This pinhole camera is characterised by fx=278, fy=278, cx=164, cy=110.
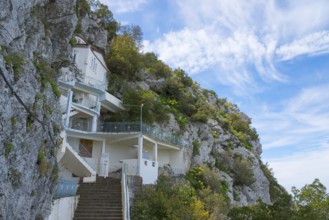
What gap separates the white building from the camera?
21.5m

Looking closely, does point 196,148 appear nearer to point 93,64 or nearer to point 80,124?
point 80,124

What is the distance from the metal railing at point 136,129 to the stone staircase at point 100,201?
524cm

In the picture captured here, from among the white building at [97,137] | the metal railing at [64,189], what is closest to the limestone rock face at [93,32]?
the white building at [97,137]

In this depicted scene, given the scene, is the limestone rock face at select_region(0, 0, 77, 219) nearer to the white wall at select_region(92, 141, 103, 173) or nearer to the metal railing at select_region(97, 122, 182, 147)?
the metal railing at select_region(97, 122, 182, 147)

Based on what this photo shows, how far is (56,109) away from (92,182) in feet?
29.6

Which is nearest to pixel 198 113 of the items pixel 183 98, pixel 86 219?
pixel 183 98

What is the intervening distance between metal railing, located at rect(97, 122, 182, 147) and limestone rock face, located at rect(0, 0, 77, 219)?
37.1 feet

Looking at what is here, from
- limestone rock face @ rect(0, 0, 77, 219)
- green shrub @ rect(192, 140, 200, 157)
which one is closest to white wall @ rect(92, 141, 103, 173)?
green shrub @ rect(192, 140, 200, 157)

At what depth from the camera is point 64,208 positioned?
14172 mm

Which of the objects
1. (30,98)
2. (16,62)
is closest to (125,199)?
(30,98)

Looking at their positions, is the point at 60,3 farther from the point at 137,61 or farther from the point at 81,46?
the point at 137,61

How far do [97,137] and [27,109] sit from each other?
53.4 ft

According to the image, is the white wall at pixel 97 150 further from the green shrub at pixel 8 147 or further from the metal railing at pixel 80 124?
the green shrub at pixel 8 147

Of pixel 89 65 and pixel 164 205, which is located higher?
pixel 89 65
